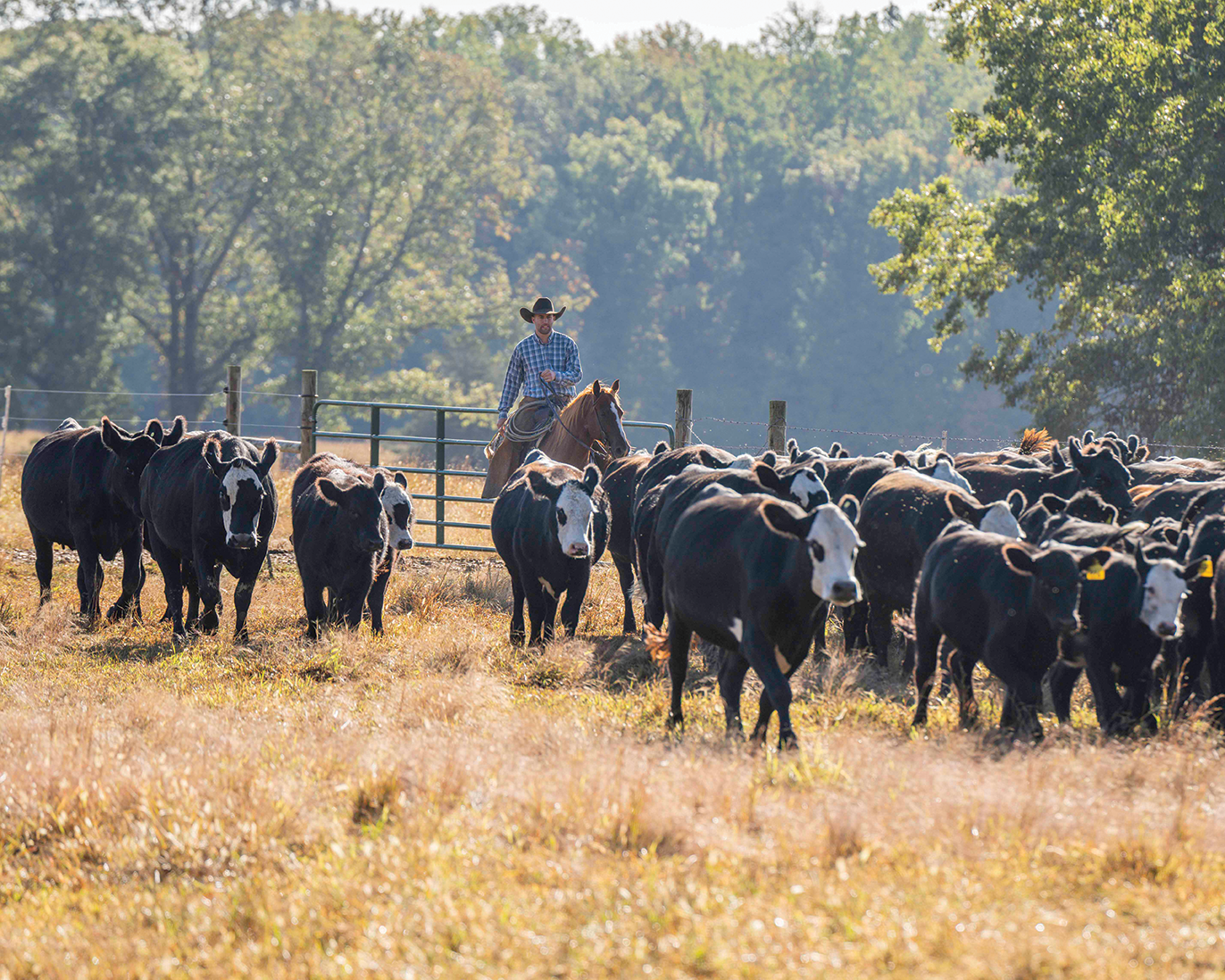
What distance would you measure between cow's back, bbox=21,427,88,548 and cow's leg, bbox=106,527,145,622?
23.1 inches

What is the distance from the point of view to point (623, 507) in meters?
11.5

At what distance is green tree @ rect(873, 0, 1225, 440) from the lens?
68.0 feet

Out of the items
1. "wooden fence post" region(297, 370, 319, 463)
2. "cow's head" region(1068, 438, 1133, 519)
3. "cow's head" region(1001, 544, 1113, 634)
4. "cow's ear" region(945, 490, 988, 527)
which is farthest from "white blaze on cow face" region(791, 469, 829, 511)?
"wooden fence post" region(297, 370, 319, 463)

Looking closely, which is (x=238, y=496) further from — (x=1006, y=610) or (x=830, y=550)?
(x=1006, y=610)

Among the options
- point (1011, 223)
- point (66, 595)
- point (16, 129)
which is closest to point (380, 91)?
point (16, 129)

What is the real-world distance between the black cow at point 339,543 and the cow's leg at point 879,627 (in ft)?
11.8

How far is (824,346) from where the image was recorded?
59406mm

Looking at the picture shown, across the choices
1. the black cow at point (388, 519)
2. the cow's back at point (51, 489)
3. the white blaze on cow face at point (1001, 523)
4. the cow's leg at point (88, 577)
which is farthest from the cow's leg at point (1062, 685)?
the cow's back at point (51, 489)

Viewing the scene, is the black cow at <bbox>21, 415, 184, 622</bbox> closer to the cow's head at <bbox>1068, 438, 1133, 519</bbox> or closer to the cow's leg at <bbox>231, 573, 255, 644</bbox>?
the cow's leg at <bbox>231, 573, 255, 644</bbox>

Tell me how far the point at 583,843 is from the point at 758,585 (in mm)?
1879

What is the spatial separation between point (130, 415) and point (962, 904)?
38987 millimetres

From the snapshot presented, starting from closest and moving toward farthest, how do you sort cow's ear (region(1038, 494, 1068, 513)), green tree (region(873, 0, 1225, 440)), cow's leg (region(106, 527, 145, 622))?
cow's ear (region(1038, 494, 1068, 513)) < cow's leg (region(106, 527, 145, 622)) < green tree (region(873, 0, 1225, 440))

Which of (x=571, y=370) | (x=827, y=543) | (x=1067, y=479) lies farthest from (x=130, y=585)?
(x=1067, y=479)

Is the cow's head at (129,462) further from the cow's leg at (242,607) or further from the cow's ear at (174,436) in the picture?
the cow's leg at (242,607)
